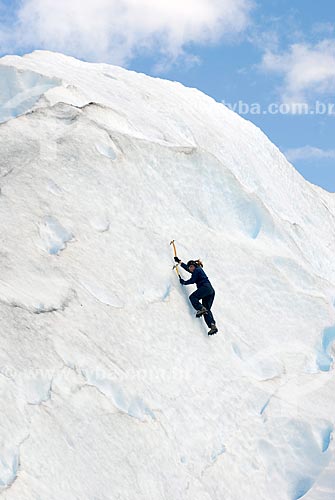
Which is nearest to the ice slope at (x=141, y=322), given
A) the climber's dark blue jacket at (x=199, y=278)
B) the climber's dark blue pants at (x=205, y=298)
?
the climber's dark blue pants at (x=205, y=298)

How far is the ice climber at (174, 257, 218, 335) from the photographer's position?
10344 millimetres

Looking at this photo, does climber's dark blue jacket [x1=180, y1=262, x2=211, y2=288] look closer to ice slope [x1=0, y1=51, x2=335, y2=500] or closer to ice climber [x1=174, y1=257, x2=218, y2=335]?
ice climber [x1=174, y1=257, x2=218, y2=335]

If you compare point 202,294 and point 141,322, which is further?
point 202,294

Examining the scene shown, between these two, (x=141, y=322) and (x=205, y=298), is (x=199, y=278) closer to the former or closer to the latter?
(x=205, y=298)

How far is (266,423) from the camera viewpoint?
398 inches

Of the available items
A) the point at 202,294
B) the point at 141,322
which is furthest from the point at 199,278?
the point at 141,322

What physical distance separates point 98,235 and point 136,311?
1.47 meters

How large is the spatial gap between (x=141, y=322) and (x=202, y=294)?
1137mm

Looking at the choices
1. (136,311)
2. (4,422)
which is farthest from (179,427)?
(4,422)

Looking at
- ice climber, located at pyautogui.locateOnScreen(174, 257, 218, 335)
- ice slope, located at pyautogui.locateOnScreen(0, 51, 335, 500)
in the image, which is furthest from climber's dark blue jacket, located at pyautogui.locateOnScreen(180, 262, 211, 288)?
ice slope, located at pyautogui.locateOnScreen(0, 51, 335, 500)

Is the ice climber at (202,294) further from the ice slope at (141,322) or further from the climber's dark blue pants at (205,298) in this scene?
the ice slope at (141,322)

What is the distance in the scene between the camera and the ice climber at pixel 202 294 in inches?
407

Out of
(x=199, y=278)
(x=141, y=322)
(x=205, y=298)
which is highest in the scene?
(x=199, y=278)

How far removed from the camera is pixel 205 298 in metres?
10.4
